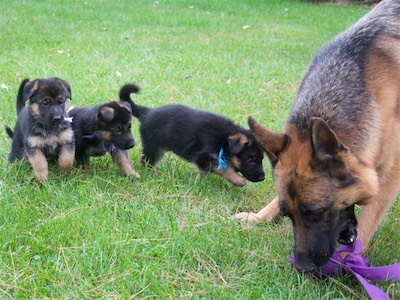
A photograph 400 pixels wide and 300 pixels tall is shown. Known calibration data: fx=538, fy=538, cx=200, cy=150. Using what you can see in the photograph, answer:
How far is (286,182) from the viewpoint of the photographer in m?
3.56

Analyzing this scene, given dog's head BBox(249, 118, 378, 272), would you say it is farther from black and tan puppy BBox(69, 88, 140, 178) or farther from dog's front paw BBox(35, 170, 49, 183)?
dog's front paw BBox(35, 170, 49, 183)

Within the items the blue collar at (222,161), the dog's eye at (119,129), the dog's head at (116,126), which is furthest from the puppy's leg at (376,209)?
the dog's eye at (119,129)

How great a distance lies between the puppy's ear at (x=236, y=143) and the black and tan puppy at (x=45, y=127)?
1.56 meters

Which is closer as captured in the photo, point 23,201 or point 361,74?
point 361,74

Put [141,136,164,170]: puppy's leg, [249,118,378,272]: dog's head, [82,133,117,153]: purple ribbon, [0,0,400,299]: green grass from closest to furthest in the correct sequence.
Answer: [249,118,378,272]: dog's head
[0,0,400,299]: green grass
[82,133,117,153]: purple ribbon
[141,136,164,170]: puppy's leg

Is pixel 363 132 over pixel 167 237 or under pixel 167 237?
over

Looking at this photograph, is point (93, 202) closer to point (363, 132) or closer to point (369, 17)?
point (363, 132)

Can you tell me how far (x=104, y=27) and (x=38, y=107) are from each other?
32.6 ft

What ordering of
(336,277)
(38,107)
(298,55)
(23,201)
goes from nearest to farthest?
1. (336,277)
2. (23,201)
3. (38,107)
4. (298,55)

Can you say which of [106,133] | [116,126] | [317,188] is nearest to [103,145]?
[106,133]

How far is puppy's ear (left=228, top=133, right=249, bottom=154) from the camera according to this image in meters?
5.33

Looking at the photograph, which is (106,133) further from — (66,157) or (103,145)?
(66,157)

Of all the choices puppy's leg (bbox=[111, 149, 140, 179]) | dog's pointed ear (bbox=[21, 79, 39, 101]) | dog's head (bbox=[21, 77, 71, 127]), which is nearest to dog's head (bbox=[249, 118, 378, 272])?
puppy's leg (bbox=[111, 149, 140, 179])

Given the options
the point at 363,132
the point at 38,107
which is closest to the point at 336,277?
the point at 363,132
